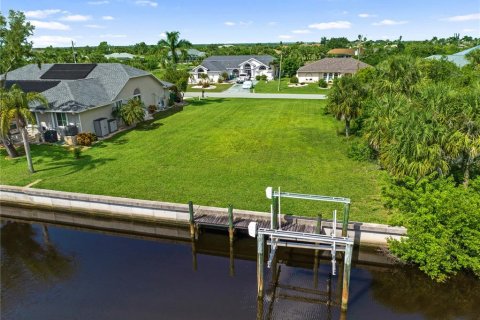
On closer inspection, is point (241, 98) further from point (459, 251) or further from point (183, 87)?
point (459, 251)

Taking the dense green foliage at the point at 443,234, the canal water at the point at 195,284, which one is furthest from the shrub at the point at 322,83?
the canal water at the point at 195,284

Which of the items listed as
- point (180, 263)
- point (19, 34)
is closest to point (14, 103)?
point (19, 34)

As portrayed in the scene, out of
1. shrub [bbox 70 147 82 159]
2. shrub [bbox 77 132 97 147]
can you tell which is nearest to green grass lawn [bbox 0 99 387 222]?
shrub [bbox 70 147 82 159]

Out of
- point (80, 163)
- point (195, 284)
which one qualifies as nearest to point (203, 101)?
point (80, 163)

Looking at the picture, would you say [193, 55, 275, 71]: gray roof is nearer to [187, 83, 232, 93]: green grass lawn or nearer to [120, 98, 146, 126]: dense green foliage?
[187, 83, 232, 93]: green grass lawn

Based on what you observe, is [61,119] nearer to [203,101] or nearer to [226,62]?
[203,101]

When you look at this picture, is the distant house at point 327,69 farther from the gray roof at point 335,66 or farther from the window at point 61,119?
the window at point 61,119
